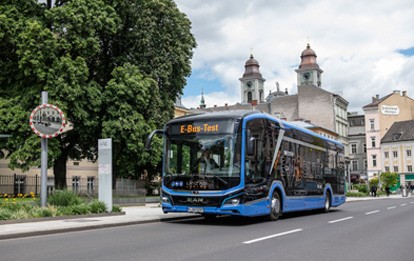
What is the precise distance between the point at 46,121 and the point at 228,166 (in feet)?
20.7

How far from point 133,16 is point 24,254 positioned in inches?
942

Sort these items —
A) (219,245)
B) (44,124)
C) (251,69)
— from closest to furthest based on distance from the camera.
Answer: (219,245), (44,124), (251,69)

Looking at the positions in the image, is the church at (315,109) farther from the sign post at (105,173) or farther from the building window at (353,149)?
the sign post at (105,173)

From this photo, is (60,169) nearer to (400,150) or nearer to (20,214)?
(20,214)

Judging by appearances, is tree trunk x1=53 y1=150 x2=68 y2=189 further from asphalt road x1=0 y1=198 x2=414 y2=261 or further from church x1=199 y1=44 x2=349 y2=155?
church x1=199 y1=44 x2=349 y2=155

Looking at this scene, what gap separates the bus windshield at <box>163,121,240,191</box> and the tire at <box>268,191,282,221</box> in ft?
8.06

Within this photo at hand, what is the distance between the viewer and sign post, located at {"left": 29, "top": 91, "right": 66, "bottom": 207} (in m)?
16.0

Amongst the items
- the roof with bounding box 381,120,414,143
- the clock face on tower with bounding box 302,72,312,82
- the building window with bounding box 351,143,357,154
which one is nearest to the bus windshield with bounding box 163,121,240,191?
the roof with bounding box 381,120,414,143

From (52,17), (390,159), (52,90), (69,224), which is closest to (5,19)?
Result: (52,17)

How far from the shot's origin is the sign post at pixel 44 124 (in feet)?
52.6

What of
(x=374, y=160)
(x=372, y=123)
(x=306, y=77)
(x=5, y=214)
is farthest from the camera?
(x=306, y=77)

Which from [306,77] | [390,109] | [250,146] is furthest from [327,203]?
[306,77]

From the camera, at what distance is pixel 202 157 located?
48.3 ft

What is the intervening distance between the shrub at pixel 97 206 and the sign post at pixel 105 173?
0.22 m
